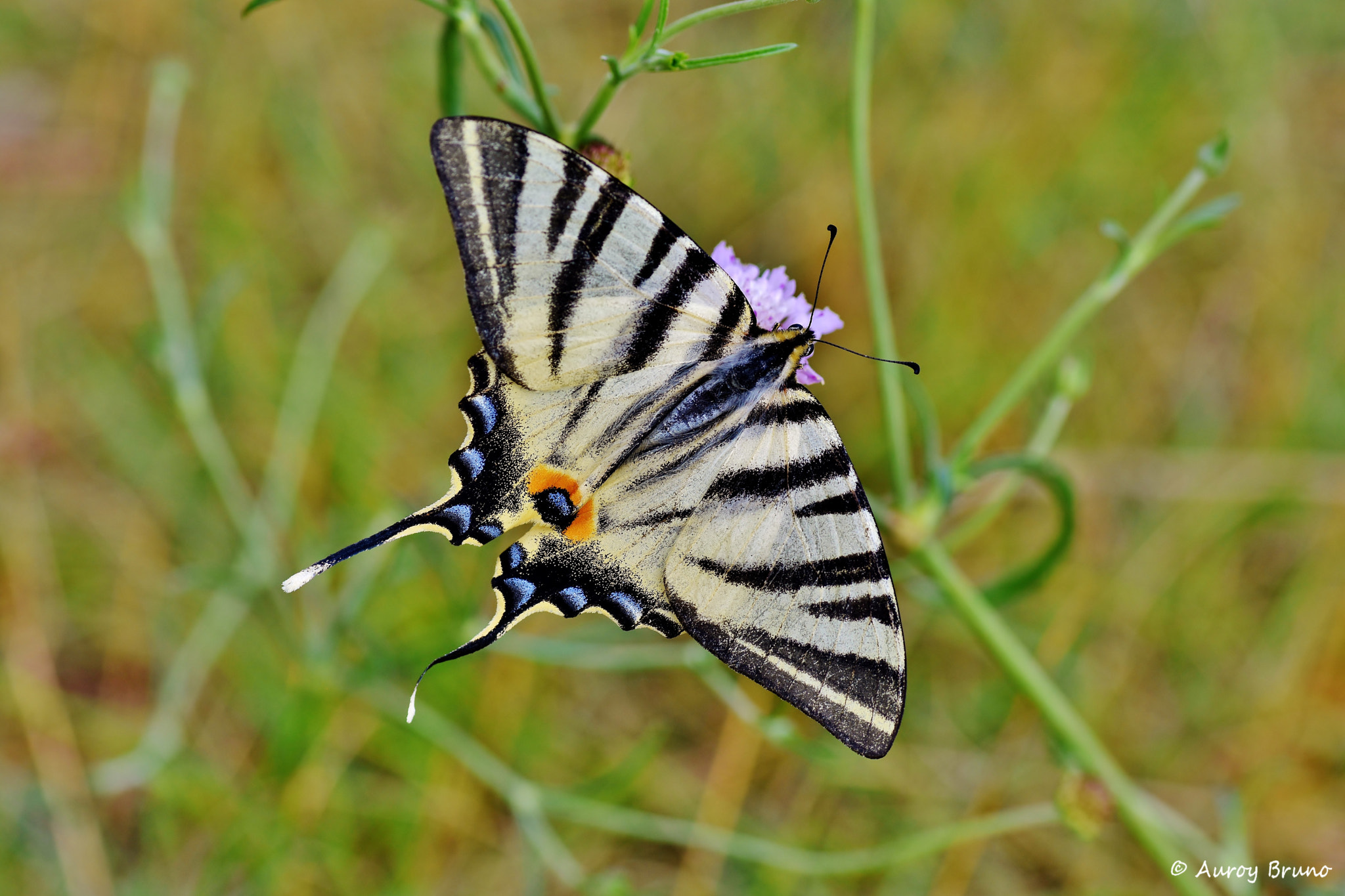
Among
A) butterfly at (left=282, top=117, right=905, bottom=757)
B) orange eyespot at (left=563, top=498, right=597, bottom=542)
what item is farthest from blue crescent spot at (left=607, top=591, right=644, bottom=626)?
orange eyespot at (left=563, top=498, right=597, bottom=542)

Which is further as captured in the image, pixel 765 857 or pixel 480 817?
pixel 480 817

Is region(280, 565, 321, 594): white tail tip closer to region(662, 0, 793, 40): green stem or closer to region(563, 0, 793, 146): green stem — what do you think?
region(563, 0, 793, 146): green stem

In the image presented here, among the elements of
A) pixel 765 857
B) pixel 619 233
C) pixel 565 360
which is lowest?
pixel 765 857

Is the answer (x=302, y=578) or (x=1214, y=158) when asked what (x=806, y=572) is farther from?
(x=1214, y=158)

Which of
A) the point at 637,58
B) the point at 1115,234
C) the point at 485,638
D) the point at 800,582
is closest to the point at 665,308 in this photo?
the point at 637,58

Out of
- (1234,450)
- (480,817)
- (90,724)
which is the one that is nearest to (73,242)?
(90,724)

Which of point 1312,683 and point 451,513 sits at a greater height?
point 451,513

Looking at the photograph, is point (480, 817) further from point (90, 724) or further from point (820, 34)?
point (820, 34)
